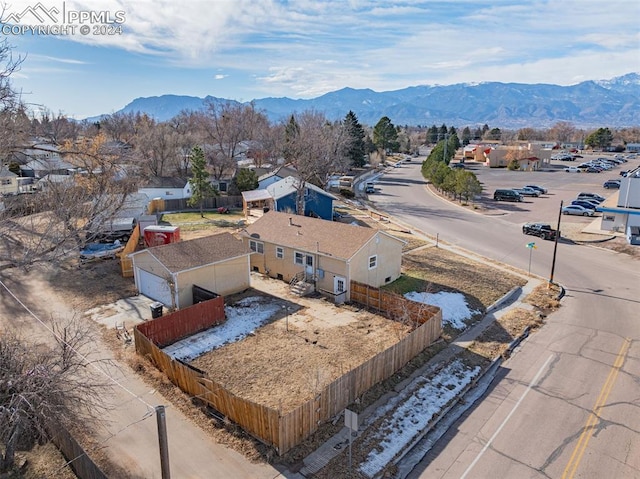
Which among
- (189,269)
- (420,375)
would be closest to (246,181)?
(189,269)

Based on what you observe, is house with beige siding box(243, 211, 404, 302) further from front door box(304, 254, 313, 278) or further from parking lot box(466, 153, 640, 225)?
parking lot box(466, 153, 640, 225)

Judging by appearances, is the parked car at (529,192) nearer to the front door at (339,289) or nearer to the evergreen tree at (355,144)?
the evergreen tree at (355,144)

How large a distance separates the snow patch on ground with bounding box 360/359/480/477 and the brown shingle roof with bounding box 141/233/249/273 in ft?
42.8

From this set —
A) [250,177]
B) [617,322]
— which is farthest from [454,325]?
[250,177]

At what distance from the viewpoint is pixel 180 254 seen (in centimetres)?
2388

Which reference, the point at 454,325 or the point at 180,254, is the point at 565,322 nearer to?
the point at 454,325

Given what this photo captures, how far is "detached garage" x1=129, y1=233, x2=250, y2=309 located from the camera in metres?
23.0

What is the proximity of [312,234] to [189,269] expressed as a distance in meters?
7.80

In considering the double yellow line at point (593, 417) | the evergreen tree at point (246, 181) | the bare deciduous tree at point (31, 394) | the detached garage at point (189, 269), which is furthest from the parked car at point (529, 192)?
the bare deciduous tree at point (31, 394)

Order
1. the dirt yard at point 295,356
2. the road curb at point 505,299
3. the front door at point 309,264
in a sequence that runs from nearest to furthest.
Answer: the dirt yard at point 295,356
the road curb at point 505,299
the front door at point 309,264

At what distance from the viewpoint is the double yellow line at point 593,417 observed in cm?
1258

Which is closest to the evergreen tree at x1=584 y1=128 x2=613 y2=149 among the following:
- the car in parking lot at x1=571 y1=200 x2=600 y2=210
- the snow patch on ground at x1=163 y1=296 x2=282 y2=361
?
the car in parking lot at x1=571 y1=200 x2=600 y2=210

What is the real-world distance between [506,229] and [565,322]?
2152cm

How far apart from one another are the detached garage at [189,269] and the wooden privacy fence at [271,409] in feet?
10.3
